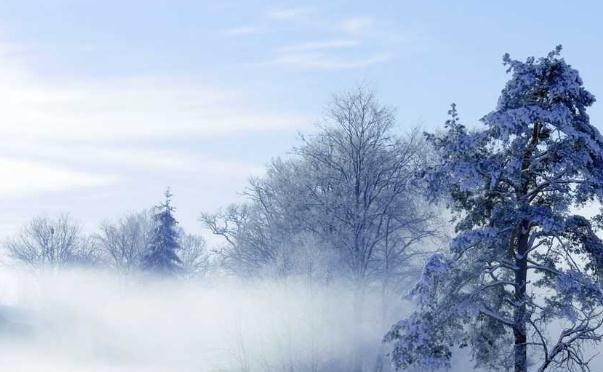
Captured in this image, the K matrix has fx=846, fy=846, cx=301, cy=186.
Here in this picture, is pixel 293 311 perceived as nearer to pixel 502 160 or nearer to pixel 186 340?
pixel 502 160

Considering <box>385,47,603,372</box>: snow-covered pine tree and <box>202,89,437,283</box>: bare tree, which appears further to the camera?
<box>202,89,437,283</box>: bare tree

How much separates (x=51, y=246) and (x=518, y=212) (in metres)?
77.8

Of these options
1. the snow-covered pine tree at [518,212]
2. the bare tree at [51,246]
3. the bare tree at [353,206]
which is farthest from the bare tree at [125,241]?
the snow-covered pine tree at [518,212]

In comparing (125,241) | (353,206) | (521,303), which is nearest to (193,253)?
(125,241)

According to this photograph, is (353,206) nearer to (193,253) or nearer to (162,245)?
(162,245)

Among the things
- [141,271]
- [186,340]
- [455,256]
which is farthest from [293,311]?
[141,271]

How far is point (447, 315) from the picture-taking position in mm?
20609

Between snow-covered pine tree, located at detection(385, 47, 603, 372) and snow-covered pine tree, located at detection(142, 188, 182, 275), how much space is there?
1853 inches

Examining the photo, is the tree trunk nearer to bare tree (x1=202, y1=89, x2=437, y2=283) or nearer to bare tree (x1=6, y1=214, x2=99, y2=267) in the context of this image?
bare tree (x1=202, y1=89, x2=437, y2=283)

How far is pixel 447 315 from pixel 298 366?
1565 centimetres

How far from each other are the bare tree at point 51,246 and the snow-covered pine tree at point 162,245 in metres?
24.5

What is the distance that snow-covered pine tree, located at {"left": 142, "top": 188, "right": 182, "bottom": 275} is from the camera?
6644cm

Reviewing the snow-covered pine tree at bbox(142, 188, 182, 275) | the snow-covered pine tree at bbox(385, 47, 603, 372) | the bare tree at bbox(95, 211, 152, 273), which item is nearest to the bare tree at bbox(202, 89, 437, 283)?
the snow-covered pine tree at bbox(385, 47, 603, 372)

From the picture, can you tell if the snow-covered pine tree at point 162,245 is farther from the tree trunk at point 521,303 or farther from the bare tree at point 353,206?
the tree trunk at point 521,303
